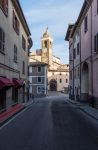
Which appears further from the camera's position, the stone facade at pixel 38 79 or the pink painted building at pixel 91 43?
the stone facade at pixel 38 79

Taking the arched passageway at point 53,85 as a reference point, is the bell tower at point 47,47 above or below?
above

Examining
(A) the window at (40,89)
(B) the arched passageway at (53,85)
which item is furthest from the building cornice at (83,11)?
(B) the arched passageway at (53,85)

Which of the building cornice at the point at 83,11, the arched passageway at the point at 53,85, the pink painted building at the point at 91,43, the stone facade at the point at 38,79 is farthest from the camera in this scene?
the arched passageway at the point at 53,85

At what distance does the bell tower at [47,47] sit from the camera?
133725mm

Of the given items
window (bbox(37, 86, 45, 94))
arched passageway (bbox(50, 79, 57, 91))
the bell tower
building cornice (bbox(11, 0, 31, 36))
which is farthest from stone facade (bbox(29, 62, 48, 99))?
building cornice (bbox(11, 0, 31, 36))

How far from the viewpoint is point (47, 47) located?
13575cm

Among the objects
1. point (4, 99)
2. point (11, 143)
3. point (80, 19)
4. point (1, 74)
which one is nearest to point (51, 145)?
point (11, 143)

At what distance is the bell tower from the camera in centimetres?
13373

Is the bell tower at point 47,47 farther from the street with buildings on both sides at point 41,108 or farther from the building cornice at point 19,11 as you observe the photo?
the building cornice at point 19,11

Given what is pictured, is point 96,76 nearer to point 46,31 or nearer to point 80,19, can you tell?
point 80,19

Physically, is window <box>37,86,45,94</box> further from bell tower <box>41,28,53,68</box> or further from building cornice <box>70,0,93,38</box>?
building cornice <box>70,0,93,38</box>

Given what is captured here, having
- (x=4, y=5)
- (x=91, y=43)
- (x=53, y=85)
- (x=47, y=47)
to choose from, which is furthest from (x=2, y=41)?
(x=47, y=47)

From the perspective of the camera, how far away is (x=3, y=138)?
559 inches

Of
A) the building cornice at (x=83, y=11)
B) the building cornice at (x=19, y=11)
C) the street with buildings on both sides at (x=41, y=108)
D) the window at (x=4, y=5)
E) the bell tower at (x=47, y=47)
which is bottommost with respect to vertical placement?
the street with buildings on both sides at (x=41, y=108)
